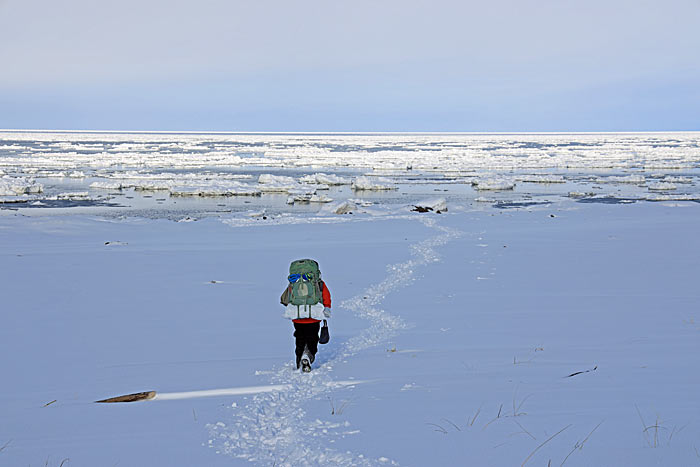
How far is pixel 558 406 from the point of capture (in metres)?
4.13

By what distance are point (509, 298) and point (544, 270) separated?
7.60 feet

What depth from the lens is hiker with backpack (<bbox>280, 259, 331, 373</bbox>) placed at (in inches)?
208

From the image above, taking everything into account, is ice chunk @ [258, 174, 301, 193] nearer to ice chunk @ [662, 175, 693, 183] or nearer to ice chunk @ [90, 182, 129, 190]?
ice chunk @ [90, 182, 129, 190]

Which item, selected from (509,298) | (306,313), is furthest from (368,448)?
(509,298)

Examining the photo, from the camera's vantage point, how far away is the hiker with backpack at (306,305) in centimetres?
527

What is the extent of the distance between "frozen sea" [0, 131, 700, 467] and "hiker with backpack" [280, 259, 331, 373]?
0.21 metres

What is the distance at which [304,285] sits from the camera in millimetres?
5281

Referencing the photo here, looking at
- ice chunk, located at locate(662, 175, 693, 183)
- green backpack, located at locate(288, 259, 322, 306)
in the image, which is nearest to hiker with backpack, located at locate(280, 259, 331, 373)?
green backpack, located at locate(288, 259, 322, 306)

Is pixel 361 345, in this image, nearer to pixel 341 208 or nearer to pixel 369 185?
pixel 341 208

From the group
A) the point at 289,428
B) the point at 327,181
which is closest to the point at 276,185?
the point at 327,181

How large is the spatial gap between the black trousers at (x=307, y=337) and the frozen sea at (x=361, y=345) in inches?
8.2

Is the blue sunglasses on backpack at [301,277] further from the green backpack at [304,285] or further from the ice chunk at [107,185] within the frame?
the ice chunk at [107,185]

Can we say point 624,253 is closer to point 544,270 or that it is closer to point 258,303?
point 544,270

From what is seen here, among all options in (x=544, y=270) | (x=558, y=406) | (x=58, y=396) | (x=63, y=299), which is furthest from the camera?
(x=544, y=270)
